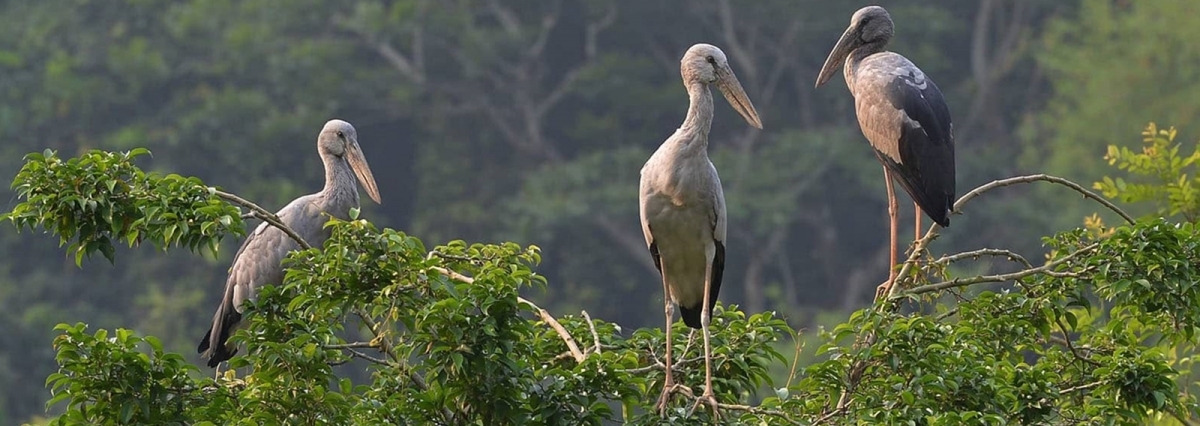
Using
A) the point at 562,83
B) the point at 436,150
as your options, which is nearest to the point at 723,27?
the point at 562,83

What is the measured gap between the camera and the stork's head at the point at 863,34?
9727 mm

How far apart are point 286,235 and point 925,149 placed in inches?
104

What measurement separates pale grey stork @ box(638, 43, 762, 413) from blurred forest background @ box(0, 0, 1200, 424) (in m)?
17.8

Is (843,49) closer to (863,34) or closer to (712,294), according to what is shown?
(863,34)

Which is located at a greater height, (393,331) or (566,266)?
(566,266)

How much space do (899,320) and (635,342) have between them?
1.01 metres

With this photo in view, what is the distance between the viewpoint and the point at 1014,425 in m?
6.48

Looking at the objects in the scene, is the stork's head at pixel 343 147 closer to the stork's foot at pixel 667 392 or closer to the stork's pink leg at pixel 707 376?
the stork's pink leg at pixel 707 376

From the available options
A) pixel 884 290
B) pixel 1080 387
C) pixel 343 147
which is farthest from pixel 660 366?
pixel 343 147

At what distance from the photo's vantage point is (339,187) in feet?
31.1

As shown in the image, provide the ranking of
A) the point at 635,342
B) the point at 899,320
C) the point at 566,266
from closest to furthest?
the point at 899,320 < the point at 635,342 < the point at 566,266

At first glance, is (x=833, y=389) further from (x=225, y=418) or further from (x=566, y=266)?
(x=566, y=266)

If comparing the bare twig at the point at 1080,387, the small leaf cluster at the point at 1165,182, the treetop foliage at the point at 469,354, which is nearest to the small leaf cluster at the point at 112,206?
the treetop foliage at the point at 469,354

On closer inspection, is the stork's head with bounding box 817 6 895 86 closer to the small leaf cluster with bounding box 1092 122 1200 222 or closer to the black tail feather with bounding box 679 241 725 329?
the small leaf cluster with bounding box 1092 122 1200 222
